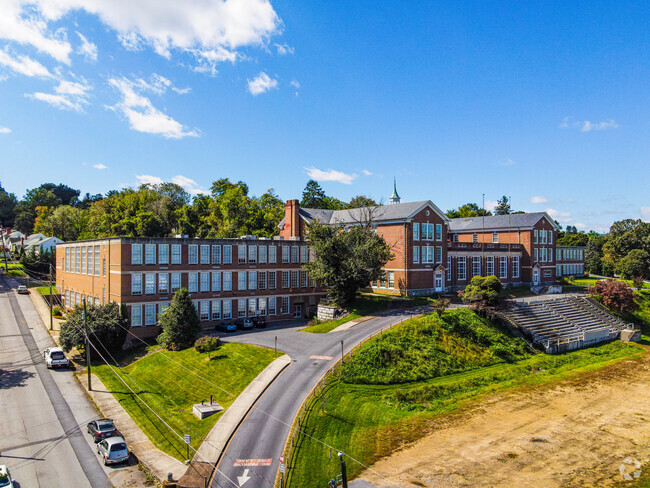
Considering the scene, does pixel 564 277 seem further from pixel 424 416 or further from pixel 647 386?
pixel 424 416

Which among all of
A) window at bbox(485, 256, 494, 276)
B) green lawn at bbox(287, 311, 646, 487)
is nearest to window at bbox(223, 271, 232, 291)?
green lawn at bbox(287, 311, 646, 487)

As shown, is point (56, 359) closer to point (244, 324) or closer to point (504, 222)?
point (244, 324)

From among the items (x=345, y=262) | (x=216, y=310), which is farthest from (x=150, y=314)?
(x=345, y=262)

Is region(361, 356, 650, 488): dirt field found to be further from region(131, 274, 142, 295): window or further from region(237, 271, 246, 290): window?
region(131, 274, 142, 295): window

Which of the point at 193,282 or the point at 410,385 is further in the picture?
the point at 193,282

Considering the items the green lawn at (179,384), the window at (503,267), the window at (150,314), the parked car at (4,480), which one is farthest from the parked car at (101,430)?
the window at (503,267)

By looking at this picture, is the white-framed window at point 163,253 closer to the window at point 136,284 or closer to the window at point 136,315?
the window at point 136,284
